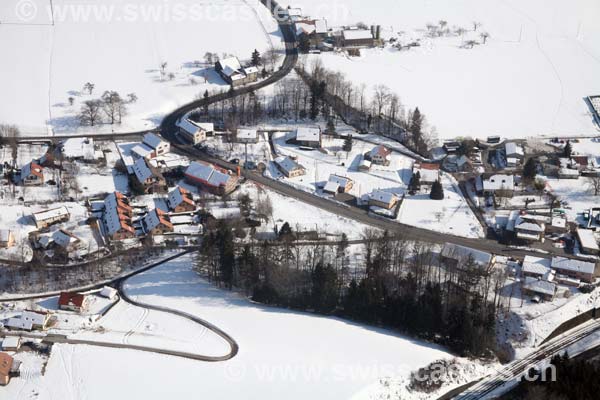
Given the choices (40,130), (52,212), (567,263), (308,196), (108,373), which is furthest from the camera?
(40,130)

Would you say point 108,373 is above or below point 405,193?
below

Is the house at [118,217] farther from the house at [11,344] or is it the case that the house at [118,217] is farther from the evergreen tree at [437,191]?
the evergreen tree at [437,191]

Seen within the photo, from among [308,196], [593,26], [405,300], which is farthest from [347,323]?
[593,26]

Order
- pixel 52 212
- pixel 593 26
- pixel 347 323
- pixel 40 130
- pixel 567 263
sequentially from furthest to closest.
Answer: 1. pixel 593 26
2. pixel 40 130
3. pixel 52 212
4. pixel 567 263
5. pixel 347 323

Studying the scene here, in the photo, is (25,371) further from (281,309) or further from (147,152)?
(147,152)

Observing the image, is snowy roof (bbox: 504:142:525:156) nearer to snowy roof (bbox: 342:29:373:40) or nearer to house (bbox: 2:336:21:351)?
snowy roof (bbox: 342:29:373:40)

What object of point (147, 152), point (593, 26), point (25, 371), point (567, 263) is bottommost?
point (25, 371)
